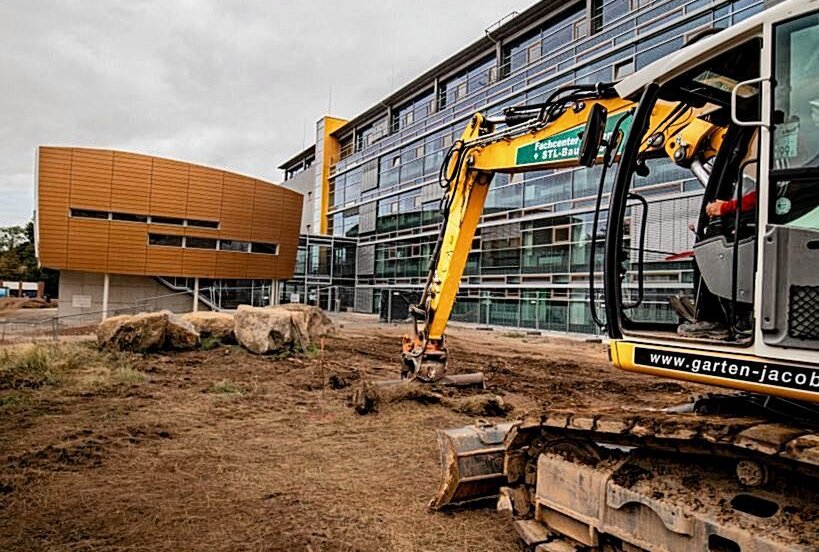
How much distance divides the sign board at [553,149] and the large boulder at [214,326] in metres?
12.9

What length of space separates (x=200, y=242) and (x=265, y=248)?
4720 millimetres

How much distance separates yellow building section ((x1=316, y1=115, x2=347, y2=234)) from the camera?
56.6 meters

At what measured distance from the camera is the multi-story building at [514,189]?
884 inches

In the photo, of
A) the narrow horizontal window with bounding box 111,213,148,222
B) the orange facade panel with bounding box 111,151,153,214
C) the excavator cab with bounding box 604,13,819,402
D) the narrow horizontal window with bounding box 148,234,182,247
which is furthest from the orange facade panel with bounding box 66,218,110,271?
the excavator cab with bounding box 604,13,819,402

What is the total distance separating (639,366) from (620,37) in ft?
83.0

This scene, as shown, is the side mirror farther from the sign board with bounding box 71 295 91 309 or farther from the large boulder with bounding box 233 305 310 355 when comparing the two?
the sign board with bounding box 71 295 91 309

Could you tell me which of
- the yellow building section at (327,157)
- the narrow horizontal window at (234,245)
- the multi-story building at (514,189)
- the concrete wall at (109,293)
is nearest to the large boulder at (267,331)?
the multi-story building at (514,189)

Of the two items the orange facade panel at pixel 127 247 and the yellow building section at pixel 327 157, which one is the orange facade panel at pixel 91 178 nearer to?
the orange facade panel at pixel 127 247

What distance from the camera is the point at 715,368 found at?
344cm

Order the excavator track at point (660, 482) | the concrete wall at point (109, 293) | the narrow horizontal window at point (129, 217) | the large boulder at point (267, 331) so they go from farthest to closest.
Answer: the concrete wall at point (109, 293) → the narrow horizontal window at point (129, 217) → the large boulder at point (267, 331) → the excavator track at point (660, 482)

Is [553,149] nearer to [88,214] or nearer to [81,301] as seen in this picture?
[88,214]

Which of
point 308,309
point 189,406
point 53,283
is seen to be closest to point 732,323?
point 189,406

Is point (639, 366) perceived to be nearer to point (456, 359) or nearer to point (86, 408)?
point (86, 408)

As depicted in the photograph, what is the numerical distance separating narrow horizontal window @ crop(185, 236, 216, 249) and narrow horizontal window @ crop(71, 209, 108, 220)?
182 inches
